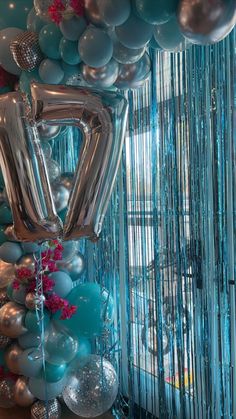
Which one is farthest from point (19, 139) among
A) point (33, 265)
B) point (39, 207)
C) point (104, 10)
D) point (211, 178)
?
point (33, 265)

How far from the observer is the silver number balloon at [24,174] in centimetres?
90

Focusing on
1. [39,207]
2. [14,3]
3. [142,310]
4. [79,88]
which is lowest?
[142,310]

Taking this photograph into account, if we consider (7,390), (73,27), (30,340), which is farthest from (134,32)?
(7,390)

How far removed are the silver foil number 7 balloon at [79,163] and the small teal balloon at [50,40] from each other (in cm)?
83

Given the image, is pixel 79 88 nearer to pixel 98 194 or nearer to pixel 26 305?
pixel 98 194

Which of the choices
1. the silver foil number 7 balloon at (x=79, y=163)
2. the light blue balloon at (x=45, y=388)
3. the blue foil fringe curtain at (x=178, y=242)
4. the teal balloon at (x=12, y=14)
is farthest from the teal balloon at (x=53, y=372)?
the teal balloon at (x=12, y=14)

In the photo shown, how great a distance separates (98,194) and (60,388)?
57.6 inches

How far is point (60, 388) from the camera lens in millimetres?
2035

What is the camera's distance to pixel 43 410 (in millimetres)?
2117

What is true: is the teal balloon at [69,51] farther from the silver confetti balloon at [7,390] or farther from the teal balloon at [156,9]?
the silver confetti balloon at [7,390]

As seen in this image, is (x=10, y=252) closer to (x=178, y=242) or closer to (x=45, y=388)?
(x=45, y=388)

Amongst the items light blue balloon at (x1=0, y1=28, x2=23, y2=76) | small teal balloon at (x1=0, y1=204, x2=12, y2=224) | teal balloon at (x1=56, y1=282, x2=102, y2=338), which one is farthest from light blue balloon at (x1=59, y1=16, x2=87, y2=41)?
teal balloon at (x1=56, y1=282, x2=102, y2=338)

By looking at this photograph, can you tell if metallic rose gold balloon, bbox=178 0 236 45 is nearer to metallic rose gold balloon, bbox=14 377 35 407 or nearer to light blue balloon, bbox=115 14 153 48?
light blue balloon, bbox=115 14 153 48

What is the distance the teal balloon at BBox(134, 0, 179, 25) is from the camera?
4.09ft
